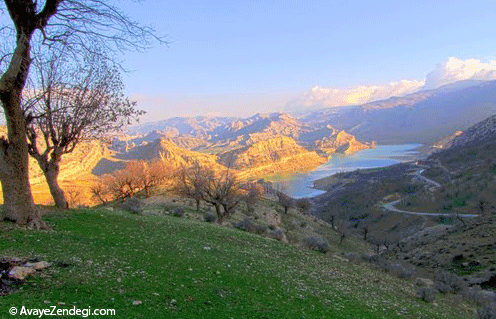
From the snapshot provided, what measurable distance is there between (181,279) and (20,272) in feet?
12.5

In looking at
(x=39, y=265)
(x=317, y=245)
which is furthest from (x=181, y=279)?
(x=317, y=245)

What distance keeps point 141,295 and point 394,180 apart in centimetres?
15476

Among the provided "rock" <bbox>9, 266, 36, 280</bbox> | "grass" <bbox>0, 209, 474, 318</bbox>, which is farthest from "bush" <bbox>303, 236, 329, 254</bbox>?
"rock" <bbox>9, 266, 36, 280</bbox>

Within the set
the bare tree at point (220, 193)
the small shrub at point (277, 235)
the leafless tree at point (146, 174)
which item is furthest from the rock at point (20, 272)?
the leafless tree at point (146, 174)

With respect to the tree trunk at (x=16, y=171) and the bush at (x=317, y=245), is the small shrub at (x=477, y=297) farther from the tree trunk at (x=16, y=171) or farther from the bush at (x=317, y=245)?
the tree trunk at (x=16, y=171)

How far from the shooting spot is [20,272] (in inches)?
294

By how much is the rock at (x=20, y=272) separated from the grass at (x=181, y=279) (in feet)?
0.63

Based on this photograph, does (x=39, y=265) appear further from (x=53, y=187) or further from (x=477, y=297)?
(x=477, y=297)

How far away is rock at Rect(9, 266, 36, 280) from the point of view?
24.0ft

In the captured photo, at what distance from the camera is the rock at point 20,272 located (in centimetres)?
732

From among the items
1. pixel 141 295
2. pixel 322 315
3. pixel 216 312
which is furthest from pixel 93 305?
pixel 322 315

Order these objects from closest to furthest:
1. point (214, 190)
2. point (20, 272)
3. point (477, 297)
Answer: point (20, 272), point (477, 297), point (214, 190)

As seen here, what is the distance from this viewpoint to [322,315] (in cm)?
875

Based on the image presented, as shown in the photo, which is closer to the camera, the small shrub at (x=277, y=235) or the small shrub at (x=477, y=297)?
the small shrub at (x=477, y=297)
